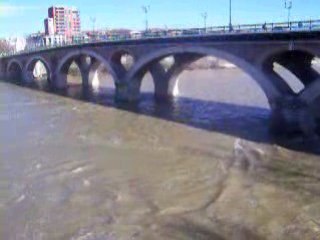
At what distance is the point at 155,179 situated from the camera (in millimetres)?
25906

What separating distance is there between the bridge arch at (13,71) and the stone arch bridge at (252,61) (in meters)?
34.9

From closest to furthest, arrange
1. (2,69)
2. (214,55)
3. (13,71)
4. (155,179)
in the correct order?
(155,179)
(214,55)
(13,71)
(2,69)

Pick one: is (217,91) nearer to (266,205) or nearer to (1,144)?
(1,144)

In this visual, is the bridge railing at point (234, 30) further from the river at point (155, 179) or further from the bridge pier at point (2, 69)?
the bridge pier at point (2, 69)

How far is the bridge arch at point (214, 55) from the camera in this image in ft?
128

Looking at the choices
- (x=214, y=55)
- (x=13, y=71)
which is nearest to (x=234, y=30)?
(x=214, y=55)

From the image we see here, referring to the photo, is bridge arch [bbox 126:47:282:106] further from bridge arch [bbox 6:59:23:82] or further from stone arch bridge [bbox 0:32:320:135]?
bridge arch [bbox 6:59:23:82]

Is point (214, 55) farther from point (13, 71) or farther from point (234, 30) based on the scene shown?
point (13, 71)

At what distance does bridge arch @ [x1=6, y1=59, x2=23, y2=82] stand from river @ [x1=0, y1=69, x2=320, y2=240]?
57.0 metres

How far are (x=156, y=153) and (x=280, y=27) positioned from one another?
46.3 ft

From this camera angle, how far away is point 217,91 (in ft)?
215

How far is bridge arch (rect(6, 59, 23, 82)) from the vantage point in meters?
101

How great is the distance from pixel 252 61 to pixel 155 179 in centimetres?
1782

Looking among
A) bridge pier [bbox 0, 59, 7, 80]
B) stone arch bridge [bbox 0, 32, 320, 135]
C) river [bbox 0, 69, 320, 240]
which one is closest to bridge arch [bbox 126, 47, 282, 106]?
stone arch bridge [bbox 0, 32, 320, 135]
